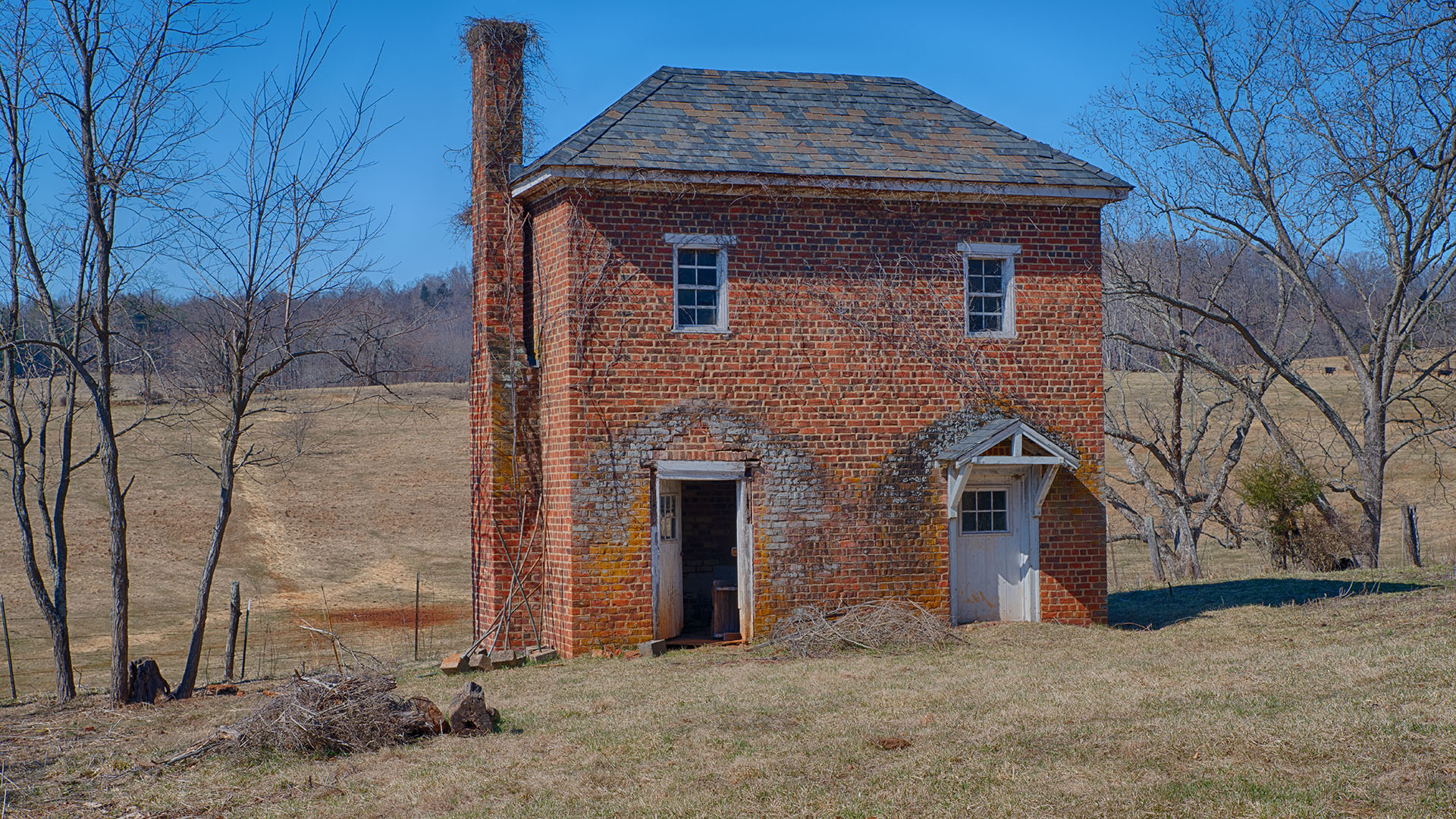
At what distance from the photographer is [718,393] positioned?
14.4 meters

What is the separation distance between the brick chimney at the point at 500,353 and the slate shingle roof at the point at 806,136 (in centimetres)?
94

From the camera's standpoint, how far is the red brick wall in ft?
46.6

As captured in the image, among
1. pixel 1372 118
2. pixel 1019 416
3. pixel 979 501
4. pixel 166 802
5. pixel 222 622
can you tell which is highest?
pixel 1372 118

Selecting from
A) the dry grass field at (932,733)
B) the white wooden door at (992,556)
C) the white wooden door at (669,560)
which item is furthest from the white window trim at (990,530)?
the white wooden door at (669,560)

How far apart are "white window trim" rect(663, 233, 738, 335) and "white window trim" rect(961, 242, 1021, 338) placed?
3027 millimetres

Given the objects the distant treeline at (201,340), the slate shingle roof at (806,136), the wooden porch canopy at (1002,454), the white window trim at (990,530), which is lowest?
the white window trim at (990,530)

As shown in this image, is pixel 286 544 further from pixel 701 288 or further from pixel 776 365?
pixel 776 365

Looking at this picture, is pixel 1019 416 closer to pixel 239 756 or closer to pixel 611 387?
pixel 611 387

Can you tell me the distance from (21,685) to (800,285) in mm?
14479

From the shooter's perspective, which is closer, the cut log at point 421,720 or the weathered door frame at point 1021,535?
the cut log at point 421,720

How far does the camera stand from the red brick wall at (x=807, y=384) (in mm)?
14203

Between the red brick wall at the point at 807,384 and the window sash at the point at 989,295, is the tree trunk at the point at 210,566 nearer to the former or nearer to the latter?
the red brick wall at the point at 807,384

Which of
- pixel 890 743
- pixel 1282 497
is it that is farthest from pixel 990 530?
pixel 1282 497

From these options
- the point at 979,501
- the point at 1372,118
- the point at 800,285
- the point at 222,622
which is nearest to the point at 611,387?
the point at 800,285
